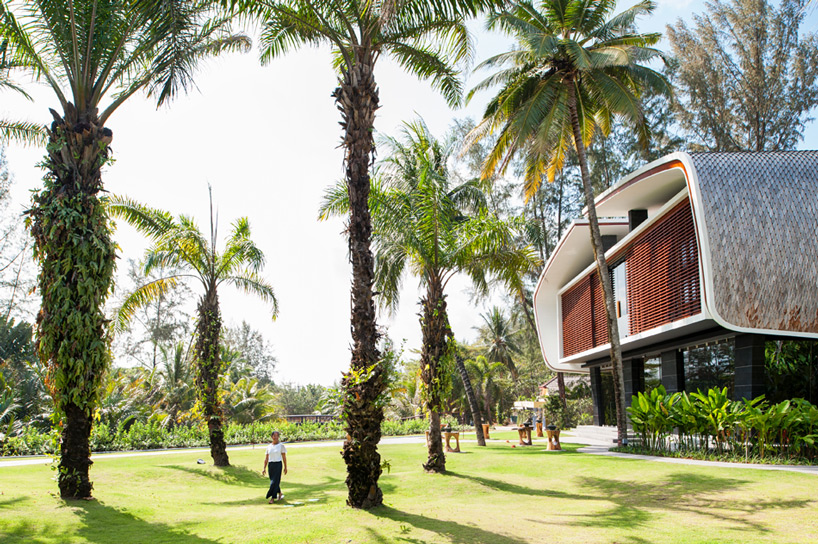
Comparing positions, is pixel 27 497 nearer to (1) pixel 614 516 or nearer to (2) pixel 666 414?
(1) pixel 614 516

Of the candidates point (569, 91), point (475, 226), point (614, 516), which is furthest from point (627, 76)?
point (614, 516)

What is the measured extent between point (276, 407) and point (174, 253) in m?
16.3

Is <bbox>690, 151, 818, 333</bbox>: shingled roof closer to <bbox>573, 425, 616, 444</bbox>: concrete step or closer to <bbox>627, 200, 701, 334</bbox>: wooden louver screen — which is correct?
<bbox>627, 200, 701, 334</bbox>: wooden louver screen

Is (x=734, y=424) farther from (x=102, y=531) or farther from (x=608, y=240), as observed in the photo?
(x=102, y=531)

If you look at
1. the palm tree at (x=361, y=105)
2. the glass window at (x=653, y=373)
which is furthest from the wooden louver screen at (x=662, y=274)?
the palm tree at (x=361, y=105)

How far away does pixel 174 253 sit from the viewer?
16.6 m

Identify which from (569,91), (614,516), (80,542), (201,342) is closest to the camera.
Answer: (80,542)

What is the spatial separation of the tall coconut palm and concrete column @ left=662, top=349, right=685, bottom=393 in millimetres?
15797

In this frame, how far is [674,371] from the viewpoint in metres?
18.4

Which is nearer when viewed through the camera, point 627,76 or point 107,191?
point 107,191

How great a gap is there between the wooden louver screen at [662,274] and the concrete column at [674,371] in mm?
1280

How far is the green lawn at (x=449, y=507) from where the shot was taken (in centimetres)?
732

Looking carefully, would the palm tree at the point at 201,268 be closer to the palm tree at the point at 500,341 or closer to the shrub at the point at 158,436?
the shrub at the point at 158,436

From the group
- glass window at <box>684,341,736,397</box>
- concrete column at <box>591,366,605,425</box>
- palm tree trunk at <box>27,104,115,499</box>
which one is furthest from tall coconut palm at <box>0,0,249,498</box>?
concrete column at <box>591,366,605,425</box>
